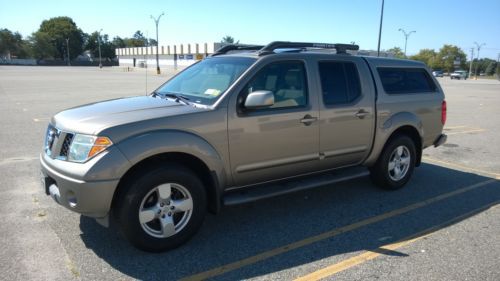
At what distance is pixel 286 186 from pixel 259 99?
1.12 meters

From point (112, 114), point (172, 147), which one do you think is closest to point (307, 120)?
point (172, 147)

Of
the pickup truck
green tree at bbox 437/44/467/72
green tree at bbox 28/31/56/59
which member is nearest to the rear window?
the pickup truck

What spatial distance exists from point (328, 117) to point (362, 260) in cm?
168

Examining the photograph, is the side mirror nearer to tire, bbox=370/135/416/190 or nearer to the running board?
the running board

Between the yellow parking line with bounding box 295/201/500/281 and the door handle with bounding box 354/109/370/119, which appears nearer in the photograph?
the yellow parking line with bounding box 295/201/500/281

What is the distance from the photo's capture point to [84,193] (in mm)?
3318

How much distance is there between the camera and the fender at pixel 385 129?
5.25 m

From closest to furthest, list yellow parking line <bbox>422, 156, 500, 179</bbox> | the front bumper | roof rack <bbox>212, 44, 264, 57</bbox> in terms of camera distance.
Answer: the front bumper → roof rack <bbox>212, 44, 264, 57</bbox> → yellow parking line <bbox>422, 156, 500, 179</bbox>

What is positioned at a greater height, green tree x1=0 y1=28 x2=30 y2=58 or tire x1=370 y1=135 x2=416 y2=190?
green tree x1=0 y1=28 x2=30 y2=58

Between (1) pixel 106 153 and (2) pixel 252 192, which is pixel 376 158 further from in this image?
(1) pixel 106 153

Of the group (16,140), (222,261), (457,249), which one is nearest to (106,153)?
(222,261)

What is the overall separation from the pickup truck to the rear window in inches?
1.0

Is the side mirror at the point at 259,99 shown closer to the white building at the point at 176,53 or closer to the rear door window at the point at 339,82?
the rear door window at the point at 339,82

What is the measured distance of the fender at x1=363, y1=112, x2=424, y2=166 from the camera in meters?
5.25
